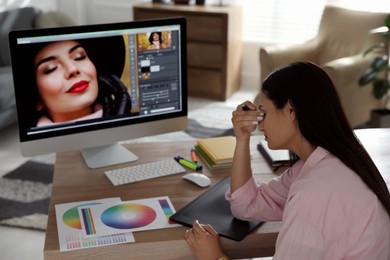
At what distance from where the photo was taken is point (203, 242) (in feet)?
5.29

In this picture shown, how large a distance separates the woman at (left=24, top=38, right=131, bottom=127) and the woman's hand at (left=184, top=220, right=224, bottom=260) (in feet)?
2.20

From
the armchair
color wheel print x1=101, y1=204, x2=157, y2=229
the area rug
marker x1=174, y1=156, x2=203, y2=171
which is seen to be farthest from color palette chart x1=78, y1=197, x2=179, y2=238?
the armchair

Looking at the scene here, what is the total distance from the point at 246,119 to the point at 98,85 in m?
0.61

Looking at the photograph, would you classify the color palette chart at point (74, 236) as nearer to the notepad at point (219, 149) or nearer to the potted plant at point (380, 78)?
the notepad at point (219, 149)

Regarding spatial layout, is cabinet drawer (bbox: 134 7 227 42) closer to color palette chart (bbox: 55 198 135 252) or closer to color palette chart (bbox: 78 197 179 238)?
color palette chart (bbox: 78 197 179 238)

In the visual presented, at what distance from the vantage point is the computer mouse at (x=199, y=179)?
1.99 m

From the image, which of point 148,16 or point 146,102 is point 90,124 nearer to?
point 146,102

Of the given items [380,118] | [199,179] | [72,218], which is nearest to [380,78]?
[380,118]

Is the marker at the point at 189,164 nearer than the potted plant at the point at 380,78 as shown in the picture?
Yes

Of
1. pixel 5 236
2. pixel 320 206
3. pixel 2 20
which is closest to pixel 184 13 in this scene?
pixel 2 20

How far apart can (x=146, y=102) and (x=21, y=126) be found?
47 cm

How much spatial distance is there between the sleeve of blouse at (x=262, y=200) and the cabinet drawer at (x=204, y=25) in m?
3.44

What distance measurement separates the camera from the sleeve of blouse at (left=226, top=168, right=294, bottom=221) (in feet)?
5.79

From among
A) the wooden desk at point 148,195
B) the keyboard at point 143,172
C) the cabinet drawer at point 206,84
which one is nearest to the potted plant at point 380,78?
the cabinet drawer at point 206,84
